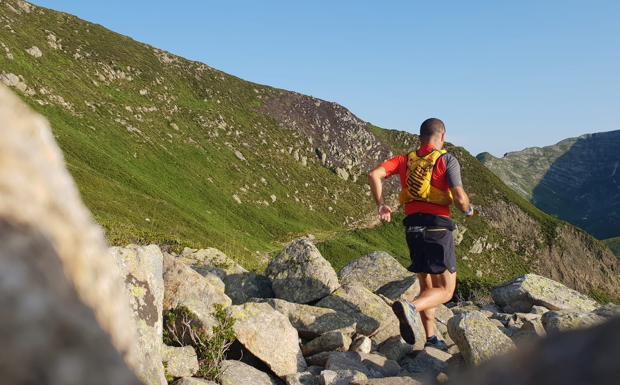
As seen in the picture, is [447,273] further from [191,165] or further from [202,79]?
[202,79]

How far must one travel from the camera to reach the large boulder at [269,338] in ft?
30.0

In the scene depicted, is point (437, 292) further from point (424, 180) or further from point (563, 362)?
point (563, 362)

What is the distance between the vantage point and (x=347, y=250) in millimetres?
94750

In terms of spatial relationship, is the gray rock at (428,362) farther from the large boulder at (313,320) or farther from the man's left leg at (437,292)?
the large boulder at (313,320)

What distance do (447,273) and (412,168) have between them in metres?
2.37

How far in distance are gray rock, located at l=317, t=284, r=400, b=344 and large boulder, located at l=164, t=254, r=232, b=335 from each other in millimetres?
3212

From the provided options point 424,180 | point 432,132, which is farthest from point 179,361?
point 432,132

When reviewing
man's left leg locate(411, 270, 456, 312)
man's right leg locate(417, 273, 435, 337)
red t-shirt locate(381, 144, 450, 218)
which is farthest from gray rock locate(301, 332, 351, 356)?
red t-shirt locate(381, 144, 450, 218)

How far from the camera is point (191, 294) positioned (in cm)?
954

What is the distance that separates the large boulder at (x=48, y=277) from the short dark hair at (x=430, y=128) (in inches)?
361

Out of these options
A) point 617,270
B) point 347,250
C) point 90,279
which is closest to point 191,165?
point 347,250

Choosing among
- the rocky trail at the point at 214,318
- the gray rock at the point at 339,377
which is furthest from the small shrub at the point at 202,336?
the gray rock at the point at 339,377

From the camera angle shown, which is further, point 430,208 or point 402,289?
point 402,289

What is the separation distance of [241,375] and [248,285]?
5326 millimetres
